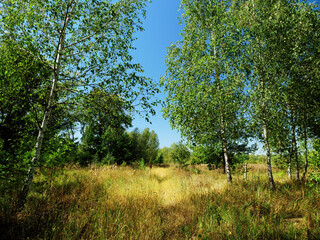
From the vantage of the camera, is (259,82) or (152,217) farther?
(259,82)

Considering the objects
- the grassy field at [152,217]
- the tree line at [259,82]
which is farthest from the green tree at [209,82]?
the grassy field at [152,217]

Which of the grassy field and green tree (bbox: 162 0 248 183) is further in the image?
green tree (bbox: 162 0 248 183)

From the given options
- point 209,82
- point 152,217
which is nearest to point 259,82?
point 209,82

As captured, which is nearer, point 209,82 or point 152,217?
point 152,217

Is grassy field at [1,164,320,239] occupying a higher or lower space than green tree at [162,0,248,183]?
lower

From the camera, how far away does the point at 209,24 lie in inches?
313

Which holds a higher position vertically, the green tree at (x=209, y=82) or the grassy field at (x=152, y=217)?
the green tree at (x=209, y=82)

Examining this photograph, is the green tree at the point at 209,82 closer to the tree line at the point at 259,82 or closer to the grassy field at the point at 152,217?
the tree line at the point at 259,82

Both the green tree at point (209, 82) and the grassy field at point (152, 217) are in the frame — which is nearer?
the grassy field at point (152, 217)

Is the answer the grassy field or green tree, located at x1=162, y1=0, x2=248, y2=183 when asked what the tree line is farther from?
the grassy field

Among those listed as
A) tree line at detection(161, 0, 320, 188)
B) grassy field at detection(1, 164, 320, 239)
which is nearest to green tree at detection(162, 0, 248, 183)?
tree line at detection(161, 0, 320, 188)

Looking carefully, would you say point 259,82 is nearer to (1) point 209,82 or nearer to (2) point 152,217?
(1) point 209,82

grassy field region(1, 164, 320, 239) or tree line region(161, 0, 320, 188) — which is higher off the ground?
tree line region(161, 0, 320, 188)

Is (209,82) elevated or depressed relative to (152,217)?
elevated
